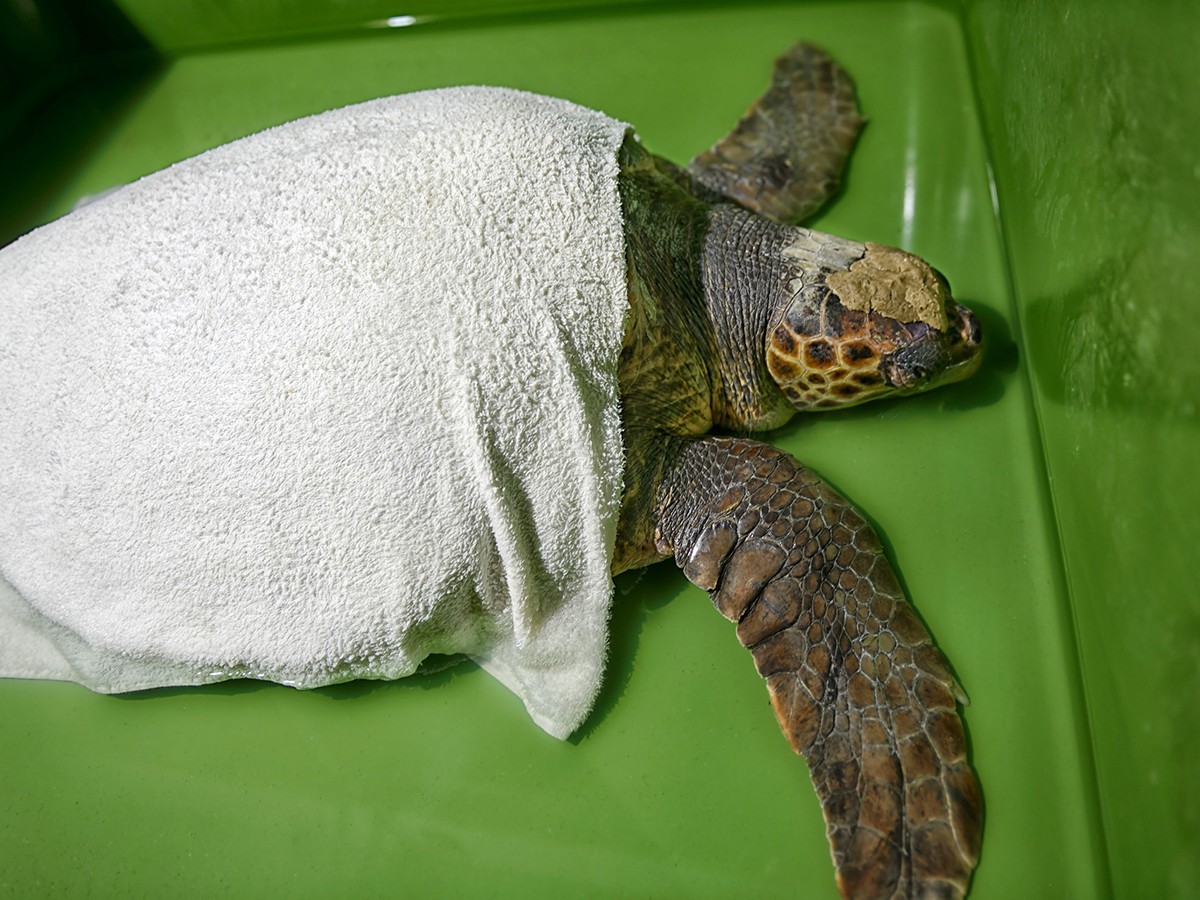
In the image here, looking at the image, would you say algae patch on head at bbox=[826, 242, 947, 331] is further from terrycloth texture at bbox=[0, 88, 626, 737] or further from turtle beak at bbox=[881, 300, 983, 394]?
terrycloth texture at bbox=[0, 88, 626, 737]

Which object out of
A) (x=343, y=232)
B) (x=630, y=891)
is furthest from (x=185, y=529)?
(x=630, y=891)

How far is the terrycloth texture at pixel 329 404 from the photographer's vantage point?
849mm

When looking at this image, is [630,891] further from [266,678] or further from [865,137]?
[865,137]

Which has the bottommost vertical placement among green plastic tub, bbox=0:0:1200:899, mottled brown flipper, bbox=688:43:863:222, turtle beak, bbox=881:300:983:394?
green plastic tub, bbox=0:0:1200:899

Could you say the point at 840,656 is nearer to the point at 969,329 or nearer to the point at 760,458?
the point at 760,458

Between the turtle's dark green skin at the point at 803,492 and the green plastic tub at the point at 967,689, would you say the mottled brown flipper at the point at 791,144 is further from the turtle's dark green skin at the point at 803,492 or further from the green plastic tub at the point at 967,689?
the turtle's dark green skin at the point at 803,492

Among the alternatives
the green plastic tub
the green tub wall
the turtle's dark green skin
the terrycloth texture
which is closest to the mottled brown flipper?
the green plastic tub

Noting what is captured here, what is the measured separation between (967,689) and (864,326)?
0.46 m

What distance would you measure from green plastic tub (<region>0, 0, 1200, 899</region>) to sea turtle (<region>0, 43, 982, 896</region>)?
0.11m

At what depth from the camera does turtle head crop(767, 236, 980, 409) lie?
102cm

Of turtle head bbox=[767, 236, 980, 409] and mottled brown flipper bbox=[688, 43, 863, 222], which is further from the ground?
mottled brown flipper bbox=[688, 43, 863, 222]

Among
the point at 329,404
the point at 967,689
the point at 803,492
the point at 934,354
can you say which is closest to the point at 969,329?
the point at 934,354

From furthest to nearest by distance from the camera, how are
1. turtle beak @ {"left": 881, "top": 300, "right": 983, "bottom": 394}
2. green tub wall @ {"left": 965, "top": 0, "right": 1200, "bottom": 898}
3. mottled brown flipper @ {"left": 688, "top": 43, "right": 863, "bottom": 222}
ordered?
mottled brown flipper @ {"left": 688, "top": 43, "right": 863, "bottom": 222} < turtle beak @ {"left": 881, "top": 300, "right": 983, "bottom": 394} < green tub wall @ {"left": 965, "top": 0, "right": 1200, "bottom": 898}

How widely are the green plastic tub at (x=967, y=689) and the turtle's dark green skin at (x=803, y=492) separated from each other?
0.35ft
